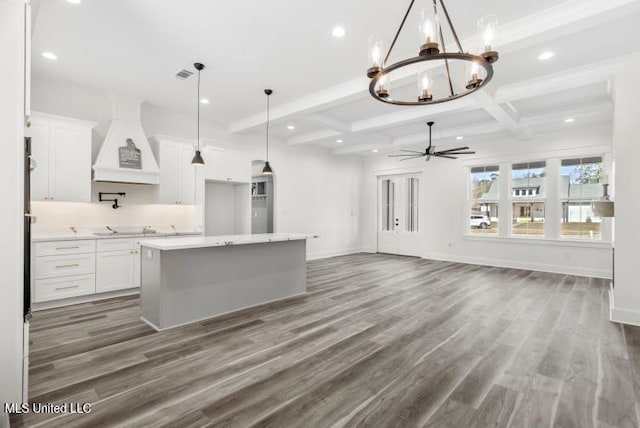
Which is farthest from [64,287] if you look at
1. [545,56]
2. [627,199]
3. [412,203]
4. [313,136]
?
[412,203]

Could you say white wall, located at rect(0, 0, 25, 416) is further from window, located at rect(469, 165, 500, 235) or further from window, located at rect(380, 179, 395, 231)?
window, located at rect(380, 179, 395, 231)

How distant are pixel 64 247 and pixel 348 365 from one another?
406cm

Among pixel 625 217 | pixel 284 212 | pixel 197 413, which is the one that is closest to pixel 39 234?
pixel 197 413

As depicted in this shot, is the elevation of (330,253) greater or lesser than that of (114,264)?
lesser

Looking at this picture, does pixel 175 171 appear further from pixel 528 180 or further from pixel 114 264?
pixel 528 180

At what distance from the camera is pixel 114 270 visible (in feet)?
15.4

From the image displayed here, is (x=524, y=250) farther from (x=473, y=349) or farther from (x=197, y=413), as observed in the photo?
(x=197, y=413)

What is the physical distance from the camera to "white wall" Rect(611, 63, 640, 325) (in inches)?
144

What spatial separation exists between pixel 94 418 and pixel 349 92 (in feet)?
14.3

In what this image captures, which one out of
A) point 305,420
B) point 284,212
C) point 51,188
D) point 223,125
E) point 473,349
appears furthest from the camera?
point 284,212

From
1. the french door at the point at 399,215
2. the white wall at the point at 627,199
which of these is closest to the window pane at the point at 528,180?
the french door at the point at 399,215

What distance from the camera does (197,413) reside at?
2.04 m

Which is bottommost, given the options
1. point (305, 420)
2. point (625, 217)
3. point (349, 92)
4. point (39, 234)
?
point (305, 420)

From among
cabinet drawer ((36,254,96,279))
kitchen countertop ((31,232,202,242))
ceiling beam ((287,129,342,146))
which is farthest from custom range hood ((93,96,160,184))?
ceiling beam ((287,129,342,146))
